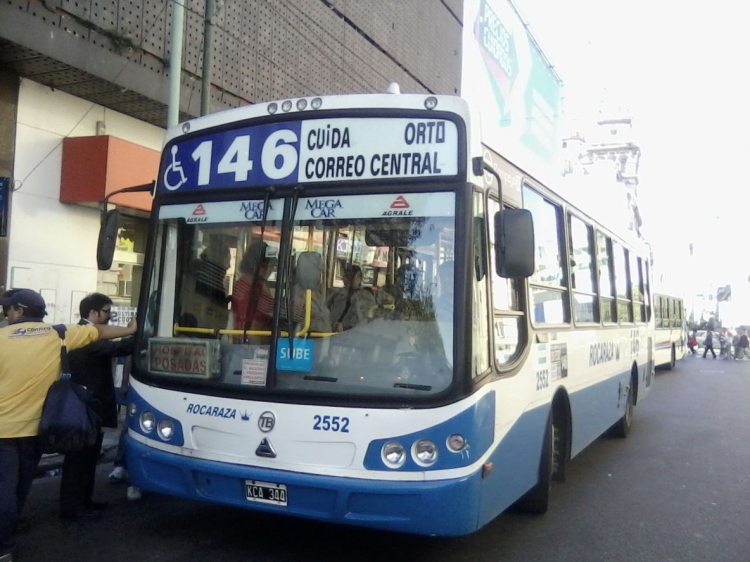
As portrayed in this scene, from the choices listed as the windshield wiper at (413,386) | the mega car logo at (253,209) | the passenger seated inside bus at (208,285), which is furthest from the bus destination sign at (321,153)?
the windshield wiper at (413,386)

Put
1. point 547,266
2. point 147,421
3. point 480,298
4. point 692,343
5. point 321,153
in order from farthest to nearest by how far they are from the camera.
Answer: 1. point 692,343
2. point 547,266
3. point 147,421
4. point 321,153
5. point 480,298

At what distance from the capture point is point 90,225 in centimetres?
1122

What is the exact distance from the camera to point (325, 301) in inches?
185

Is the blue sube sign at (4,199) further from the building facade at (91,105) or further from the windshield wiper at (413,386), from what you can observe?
the windshield wiper at (413,386)

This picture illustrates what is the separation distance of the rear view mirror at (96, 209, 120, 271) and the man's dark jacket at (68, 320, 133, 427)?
646 millimetres

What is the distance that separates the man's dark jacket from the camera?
5688 millimetres

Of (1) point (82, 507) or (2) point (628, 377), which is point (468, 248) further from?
(2) point (628, 377)

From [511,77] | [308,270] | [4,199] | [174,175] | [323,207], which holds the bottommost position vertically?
[308,270]

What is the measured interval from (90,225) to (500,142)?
25.6 feet

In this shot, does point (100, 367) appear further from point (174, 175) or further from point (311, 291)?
point (311, 291)

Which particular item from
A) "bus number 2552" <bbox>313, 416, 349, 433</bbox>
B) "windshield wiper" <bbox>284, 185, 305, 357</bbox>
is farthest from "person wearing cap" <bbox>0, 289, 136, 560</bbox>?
"bus number 2552" <bbox>313, 416, 349, 433</bbox>

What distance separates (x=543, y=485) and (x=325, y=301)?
258 cm

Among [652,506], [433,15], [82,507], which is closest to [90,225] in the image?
[82,507]

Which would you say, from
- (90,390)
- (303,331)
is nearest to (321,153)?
(303,331)
